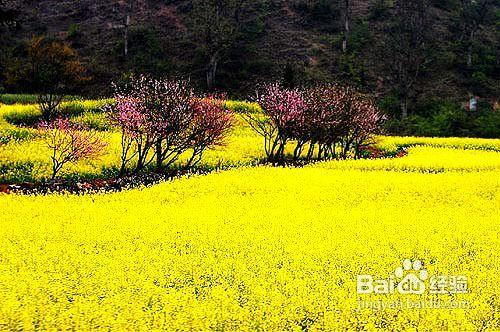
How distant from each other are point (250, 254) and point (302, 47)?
51851mm

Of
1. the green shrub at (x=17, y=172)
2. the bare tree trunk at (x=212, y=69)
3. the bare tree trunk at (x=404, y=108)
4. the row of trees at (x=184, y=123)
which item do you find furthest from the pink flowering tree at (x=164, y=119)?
the bare tree trunk at (x=404, y=108)

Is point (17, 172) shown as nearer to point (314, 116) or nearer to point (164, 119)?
point (164, 119)

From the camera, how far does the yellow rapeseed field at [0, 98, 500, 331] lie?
24.7 ft

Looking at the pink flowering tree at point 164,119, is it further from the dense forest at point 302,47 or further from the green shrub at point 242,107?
the dense forest at point 302,47

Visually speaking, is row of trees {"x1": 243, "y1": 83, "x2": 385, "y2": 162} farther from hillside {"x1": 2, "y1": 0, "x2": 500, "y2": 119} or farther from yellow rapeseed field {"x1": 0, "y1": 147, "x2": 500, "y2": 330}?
hillside {"x1": 2, "y1": 0, "x2": 500, "y2": 119}

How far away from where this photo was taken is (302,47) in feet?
195

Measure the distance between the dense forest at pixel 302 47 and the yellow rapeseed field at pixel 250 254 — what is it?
26.8 meters

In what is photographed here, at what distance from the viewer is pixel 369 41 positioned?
5962cm

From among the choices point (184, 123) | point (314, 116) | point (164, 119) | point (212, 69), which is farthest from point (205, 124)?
point (212, 69)

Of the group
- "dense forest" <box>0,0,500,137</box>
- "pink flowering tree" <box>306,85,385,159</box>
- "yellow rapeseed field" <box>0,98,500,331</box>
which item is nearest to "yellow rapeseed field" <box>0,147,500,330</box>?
"yellow rapeseed field" <box>0,98,500,331</box>

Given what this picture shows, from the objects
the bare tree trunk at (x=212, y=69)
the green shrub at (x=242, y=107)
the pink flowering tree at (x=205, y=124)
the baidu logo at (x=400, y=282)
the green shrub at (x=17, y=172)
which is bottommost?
the baidu logo at (x=400, y=282)

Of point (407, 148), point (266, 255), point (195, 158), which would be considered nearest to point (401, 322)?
point (266, 255)

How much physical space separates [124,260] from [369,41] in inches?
2157

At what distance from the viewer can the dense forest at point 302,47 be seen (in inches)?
1900
